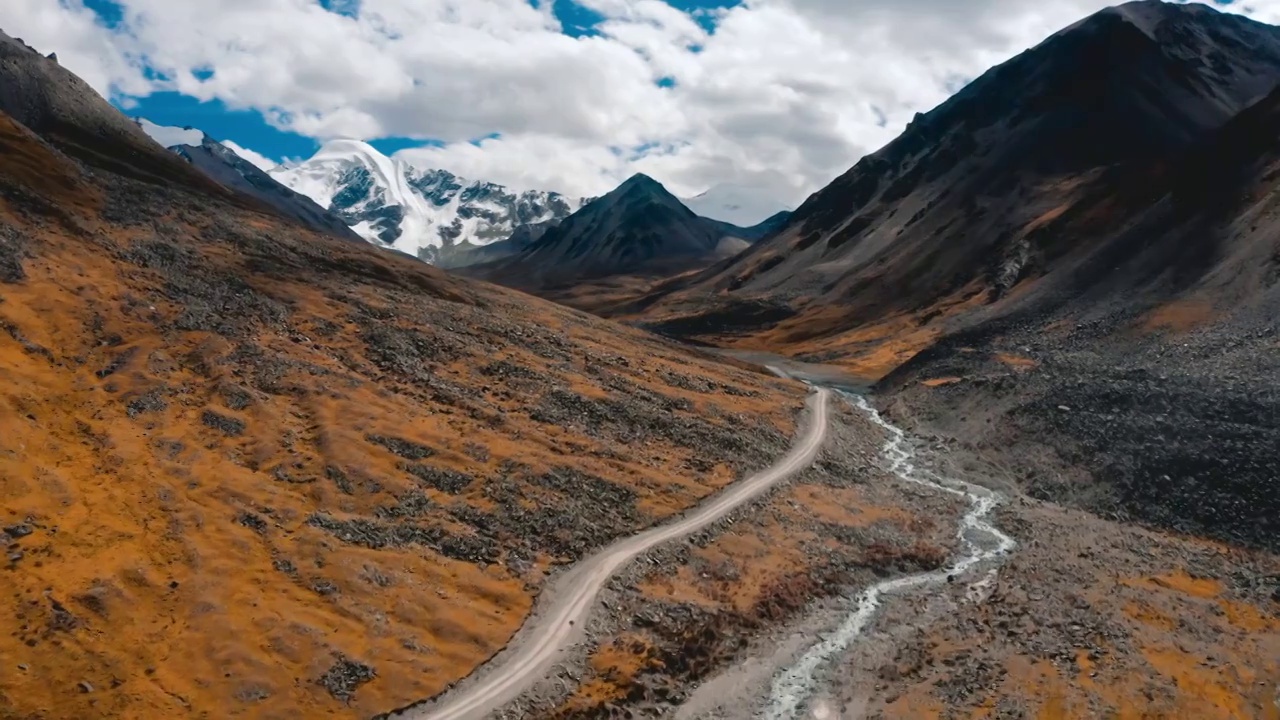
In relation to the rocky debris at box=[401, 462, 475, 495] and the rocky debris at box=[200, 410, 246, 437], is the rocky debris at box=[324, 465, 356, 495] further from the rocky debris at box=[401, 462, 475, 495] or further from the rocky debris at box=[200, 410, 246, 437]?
the rocky debris at box=[200, 410, 246, 437]

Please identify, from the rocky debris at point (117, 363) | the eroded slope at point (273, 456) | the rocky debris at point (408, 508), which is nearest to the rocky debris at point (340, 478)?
the eroded slope at point (273, 456)

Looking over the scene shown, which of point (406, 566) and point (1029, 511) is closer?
point (406, 566)

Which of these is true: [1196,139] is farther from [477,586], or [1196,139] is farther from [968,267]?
[477,586]

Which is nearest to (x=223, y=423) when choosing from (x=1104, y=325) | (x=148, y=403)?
A: (x=148, y=403)

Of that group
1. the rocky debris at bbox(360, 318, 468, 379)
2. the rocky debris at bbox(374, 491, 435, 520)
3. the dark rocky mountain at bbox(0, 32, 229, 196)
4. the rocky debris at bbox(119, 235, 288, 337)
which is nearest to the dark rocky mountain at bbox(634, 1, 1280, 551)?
the rocky debris at bbox(374, 491, 435, 520)

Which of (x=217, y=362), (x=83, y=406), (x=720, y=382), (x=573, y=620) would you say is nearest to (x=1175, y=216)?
(x=720, y=382)

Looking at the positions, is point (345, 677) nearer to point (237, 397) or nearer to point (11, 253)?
point (237, 397)

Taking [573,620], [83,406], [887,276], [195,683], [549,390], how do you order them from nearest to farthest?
[195,683]
[573,620]
[83,406]
[549,390]
[887,276]
